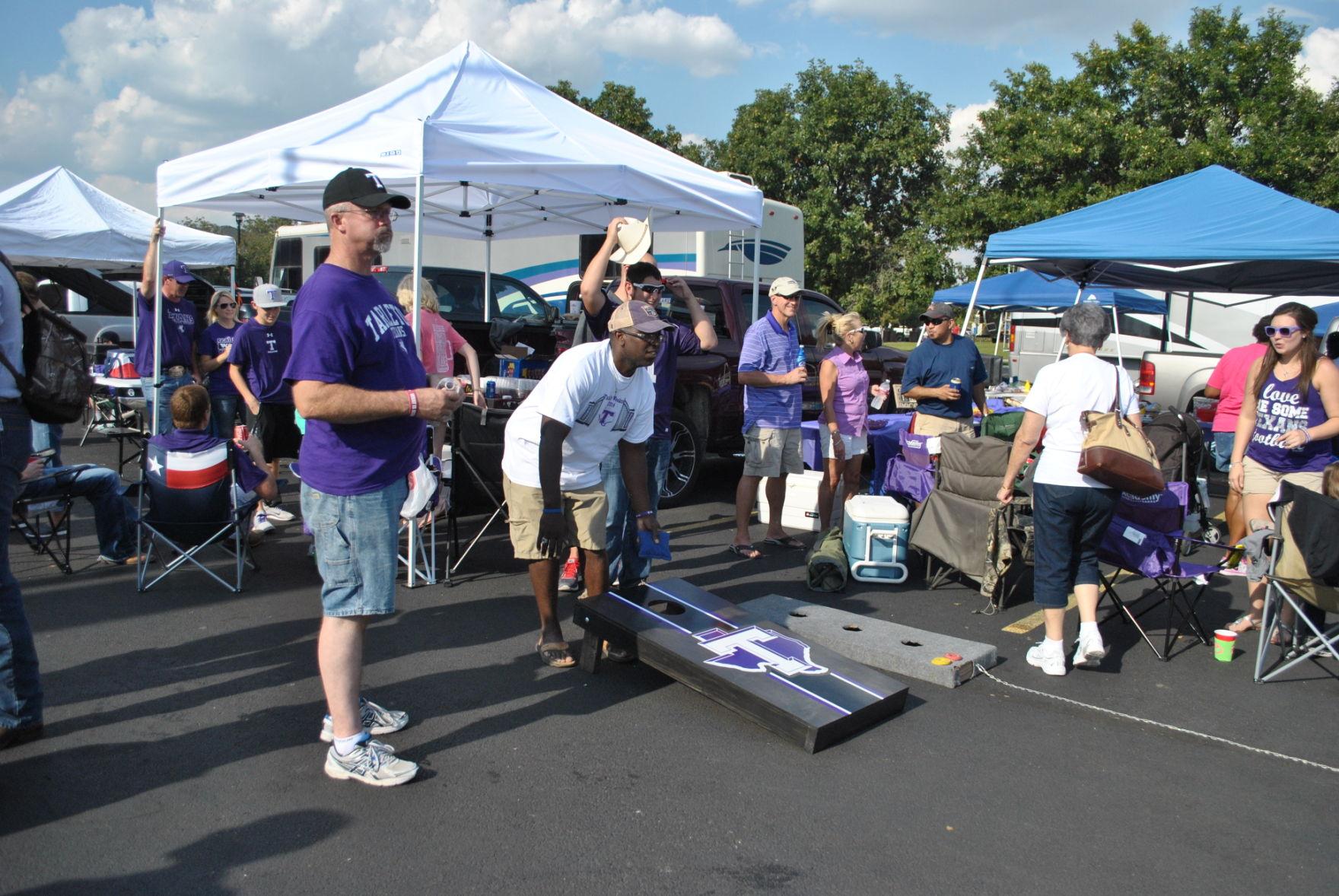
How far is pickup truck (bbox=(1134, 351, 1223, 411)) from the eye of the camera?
12.6 m

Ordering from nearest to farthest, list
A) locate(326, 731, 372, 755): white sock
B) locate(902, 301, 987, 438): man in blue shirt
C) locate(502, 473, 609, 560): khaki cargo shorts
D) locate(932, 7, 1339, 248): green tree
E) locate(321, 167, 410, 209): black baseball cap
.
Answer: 1. locate(321, 167, 410, 209): black baseball cap
2. locate(326, 731, 372, 755): white sock
3. locate(502, 473, 609, 560): khaki cargo shorts
4. locate(902, 301, 987, 438): man in blue shirt
5. locate(932, 7, 1339, 248): green tree

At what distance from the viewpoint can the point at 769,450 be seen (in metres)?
6.52

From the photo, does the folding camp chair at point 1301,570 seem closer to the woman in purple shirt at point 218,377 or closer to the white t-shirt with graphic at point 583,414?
the white t-shirt with graphic at point 583,414

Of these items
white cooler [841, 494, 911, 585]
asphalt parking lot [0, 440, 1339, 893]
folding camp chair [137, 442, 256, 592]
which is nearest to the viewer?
asphalt parking lot [0, 440, 1339, 893]

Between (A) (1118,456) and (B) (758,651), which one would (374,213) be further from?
(A) (1118,456)

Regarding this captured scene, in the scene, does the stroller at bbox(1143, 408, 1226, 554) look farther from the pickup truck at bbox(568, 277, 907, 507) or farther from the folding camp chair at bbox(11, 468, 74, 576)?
the folding camp chair at bbox(11, 468, 74, 576)

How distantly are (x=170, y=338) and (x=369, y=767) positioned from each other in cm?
522

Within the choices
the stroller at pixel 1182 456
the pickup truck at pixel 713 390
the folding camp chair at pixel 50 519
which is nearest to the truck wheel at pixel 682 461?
the pickup truck at pixel 713 390

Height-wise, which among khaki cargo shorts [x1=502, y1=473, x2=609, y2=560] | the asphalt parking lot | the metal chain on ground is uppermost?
khaki cargo shorts [x1=502, y1=473, x2=609, y2=560]

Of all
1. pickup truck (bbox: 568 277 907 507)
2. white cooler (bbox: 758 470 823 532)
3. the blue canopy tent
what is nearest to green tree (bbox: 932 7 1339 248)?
the blue canopy tent

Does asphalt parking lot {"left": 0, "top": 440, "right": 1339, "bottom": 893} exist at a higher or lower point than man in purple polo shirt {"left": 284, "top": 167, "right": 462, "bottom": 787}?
lower

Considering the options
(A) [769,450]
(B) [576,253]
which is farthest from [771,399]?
(B) [576,253]

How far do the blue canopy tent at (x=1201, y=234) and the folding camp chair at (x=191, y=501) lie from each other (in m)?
6.06

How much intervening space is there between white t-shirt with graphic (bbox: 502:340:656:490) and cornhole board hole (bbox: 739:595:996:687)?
132 centimetres
